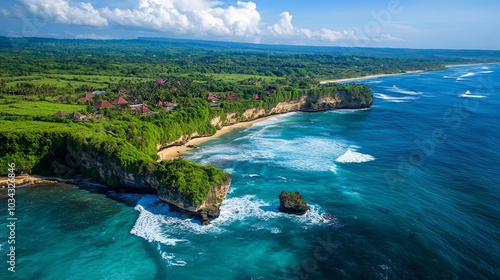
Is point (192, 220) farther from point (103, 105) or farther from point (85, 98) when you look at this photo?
point (85, 98)

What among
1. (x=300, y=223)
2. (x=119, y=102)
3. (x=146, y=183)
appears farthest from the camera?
(x=119, y=102)

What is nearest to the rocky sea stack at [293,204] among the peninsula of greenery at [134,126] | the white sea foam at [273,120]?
the peninsula of greenery at [134,126]

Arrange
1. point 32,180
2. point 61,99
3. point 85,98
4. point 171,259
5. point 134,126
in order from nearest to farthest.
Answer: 1. point 171,259
2. point 32,180
3. point 134,126
4. point 61,99
5. point 85,98

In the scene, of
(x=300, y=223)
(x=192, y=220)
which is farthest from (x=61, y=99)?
(x=300, y=223)

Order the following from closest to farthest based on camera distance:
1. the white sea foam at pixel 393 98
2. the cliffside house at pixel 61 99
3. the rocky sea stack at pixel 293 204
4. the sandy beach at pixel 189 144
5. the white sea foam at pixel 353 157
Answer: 1. the rocky sea stack at pixel 293 204
2. the white sea foam at pixel 353 157
3. the sandy beach at pixel 189 144
4. the cliffside house at pixel 61 99
5. the white sea foam at pixel 393 98

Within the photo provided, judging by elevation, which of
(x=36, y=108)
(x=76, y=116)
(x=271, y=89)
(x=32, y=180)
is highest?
(x=271, y=89)

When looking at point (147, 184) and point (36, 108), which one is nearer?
point (147, 184)

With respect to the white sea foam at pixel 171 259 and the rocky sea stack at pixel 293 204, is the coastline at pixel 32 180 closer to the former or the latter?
the white sea foam at pixel 171 259

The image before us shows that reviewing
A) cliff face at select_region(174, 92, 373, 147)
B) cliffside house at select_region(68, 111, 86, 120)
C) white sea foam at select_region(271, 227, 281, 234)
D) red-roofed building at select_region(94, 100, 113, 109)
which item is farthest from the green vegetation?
cliff face at select_region(174, 92, 373, 147)
